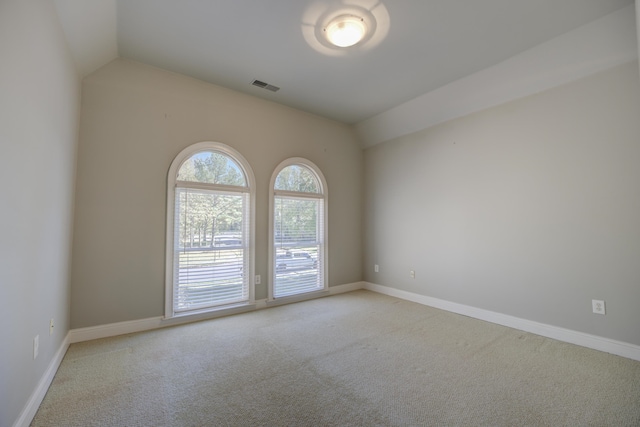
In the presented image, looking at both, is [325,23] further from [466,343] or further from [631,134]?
[466,343]

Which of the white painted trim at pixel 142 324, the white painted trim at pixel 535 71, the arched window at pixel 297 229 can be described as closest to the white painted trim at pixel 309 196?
the arched window at pixel 297 229

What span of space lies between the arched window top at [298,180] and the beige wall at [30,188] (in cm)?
241

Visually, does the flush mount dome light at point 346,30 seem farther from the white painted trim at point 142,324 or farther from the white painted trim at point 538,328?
→ the white painted trim at point 538,328

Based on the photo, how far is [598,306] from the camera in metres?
2.58

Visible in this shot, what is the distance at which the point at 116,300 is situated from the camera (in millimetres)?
2893

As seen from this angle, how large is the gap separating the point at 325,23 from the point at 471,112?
2.25 m

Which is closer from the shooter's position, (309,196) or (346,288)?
(309,196)

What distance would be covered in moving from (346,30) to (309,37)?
40 centimetres

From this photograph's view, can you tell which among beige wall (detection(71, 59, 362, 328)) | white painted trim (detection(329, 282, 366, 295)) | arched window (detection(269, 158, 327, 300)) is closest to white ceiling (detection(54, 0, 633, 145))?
beige wall (detection(71, 59, 362, 328))

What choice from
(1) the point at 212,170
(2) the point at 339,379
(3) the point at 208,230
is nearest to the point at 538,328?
(2) the point at 339,379

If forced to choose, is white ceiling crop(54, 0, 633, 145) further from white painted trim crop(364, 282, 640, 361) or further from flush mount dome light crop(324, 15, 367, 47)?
white painted trim crop(364, 282, 640, 361)

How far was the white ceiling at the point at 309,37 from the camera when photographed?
2.22m

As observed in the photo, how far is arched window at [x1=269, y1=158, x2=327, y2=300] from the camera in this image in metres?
4.03

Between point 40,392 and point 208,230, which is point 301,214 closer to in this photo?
point 208,230
